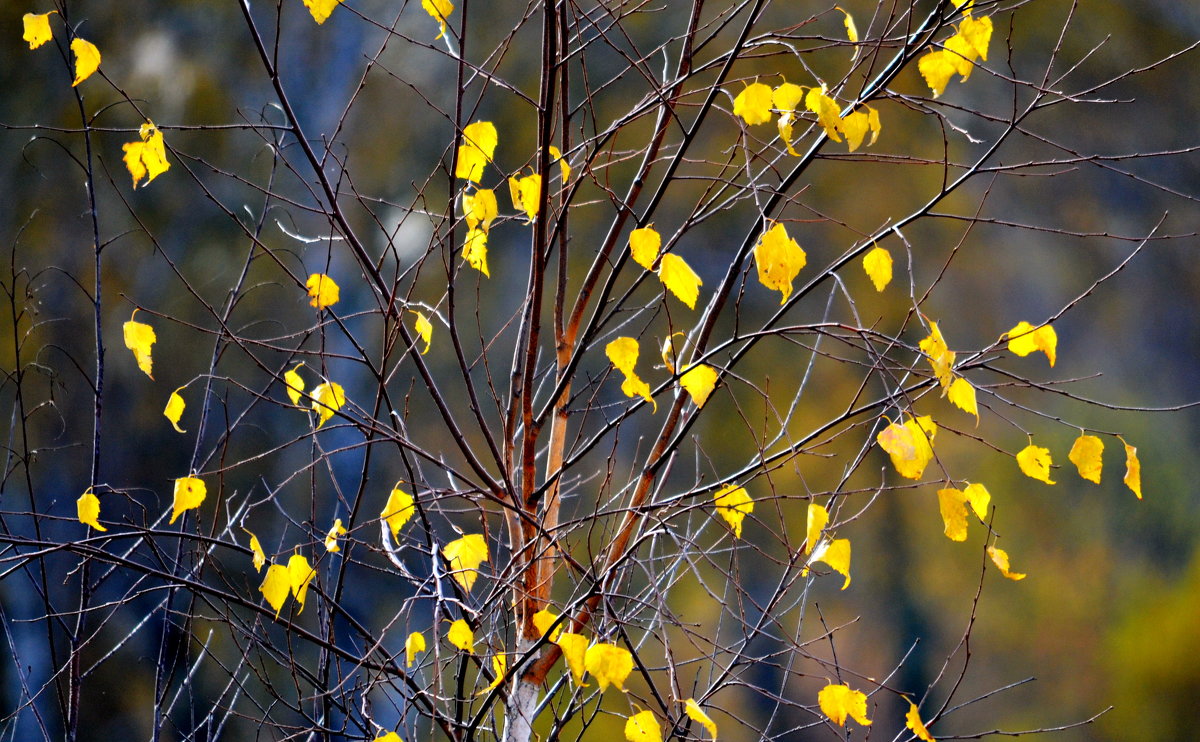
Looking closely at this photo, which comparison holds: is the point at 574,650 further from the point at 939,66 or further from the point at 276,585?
the point at 939,66

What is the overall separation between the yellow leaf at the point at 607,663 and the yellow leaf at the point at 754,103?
0.60 meters

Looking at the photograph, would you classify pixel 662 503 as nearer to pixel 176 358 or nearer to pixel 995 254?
pixel 995 254

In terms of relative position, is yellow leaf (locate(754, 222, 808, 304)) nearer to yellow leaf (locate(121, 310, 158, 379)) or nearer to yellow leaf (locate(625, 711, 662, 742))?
yellow leaf (locate(625, 711, 662, 742))

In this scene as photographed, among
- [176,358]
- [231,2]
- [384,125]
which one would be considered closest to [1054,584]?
[384,125]

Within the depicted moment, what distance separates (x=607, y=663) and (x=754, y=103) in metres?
0.63

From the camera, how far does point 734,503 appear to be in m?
1.16

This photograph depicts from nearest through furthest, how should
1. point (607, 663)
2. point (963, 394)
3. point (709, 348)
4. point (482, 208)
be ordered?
1. point (607, 663)
2. point (963, 394)
3. point (482, 208)
4. point (709, 348)

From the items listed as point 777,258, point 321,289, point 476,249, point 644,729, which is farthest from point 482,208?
point 644,729

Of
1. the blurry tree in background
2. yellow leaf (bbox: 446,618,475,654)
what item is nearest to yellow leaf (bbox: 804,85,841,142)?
yellow leaf (bbox: 446,618,475,654)

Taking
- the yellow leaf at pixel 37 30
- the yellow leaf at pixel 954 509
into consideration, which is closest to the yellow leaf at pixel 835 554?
the yellow leaf at pixel 954 509

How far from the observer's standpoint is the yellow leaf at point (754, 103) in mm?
1019

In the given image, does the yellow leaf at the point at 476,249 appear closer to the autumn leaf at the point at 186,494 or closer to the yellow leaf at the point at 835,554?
the autumn leaf at the point at 186,494

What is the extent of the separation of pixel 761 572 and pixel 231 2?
3.85m

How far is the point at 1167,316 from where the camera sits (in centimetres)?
347
